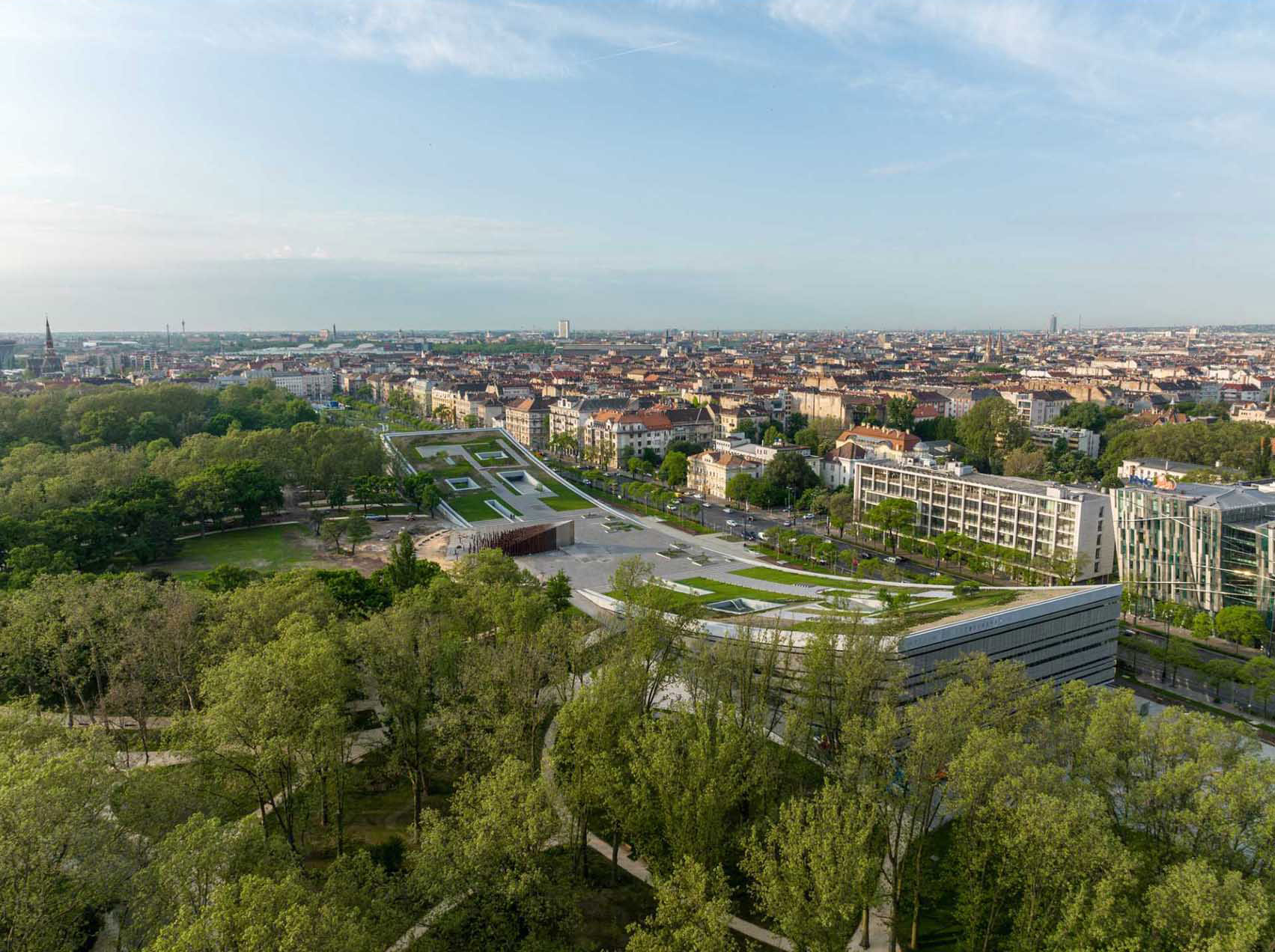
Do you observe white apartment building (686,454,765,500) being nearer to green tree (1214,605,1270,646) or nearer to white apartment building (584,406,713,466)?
white apartment building (584,406,713,466)

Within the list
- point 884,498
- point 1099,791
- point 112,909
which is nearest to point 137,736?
point 112,909

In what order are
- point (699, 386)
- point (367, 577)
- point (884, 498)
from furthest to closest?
point (699, 386) < point (884, 498) < point (367, 577)

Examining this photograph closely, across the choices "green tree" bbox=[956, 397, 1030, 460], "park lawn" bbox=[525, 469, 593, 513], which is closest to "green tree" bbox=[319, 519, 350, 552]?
"park lawn" bbox=[525, 469, 593, 513]

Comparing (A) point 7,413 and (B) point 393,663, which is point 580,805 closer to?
(B) point 393,663

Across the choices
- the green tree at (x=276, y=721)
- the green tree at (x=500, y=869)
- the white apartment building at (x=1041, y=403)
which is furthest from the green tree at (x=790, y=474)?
the green tree at (x=500, y=869)

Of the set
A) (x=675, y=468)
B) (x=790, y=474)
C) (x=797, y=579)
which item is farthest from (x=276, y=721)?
(x=675, y=468)

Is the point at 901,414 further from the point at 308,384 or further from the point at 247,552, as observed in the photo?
the point at 308,384
